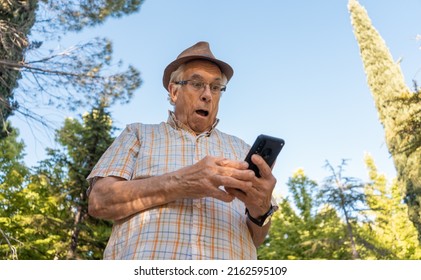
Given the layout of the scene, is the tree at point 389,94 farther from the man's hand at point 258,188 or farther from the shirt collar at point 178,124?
the man's hand at point 258,188

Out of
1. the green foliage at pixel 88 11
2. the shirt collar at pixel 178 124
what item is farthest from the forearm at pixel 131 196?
the green foliage at pixel 88 11

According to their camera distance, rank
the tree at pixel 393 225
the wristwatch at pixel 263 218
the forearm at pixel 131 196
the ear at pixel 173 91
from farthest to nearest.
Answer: the tree at pixel 393 225
the ear at pixel 173 91
the wristwatch at pixel 263 218
the forearm at pixel 131 196

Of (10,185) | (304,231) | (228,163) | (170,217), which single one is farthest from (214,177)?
(304,231)

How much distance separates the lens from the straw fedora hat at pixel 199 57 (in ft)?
6.76

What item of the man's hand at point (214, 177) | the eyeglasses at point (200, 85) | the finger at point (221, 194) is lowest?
the finger at point (221, 194)

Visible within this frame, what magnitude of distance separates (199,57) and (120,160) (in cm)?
73

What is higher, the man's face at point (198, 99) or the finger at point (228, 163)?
the man's face at point (198, 99)

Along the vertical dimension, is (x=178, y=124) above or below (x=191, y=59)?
below

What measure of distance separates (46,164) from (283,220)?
1032 centimetres

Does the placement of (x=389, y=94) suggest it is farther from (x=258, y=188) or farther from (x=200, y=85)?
(x=258, y=188)

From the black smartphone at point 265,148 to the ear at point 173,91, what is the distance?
82cm

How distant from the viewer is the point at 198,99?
203 centimetres

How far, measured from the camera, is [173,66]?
2.20 metres

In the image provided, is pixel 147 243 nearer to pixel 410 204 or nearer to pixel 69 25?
pixel 69 25
